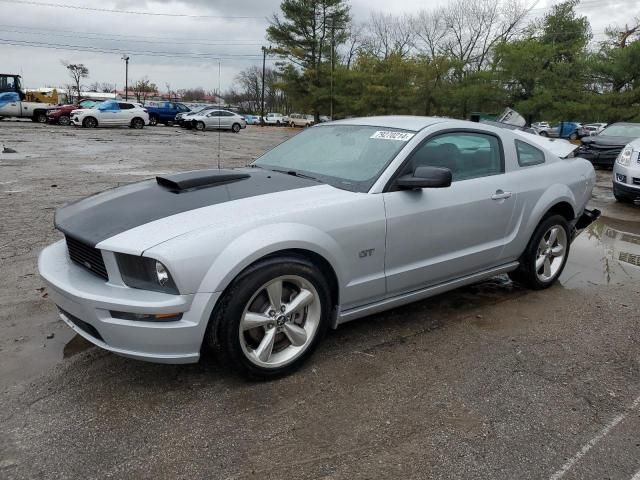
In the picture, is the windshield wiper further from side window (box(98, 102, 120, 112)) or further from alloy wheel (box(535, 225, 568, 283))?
side window (box(98, 102, 120, 112))

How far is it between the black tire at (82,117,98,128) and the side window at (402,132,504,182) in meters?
28.0

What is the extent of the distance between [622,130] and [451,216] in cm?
1398

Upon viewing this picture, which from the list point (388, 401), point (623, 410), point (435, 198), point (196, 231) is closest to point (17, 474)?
point (196, 231)

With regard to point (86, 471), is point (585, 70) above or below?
above

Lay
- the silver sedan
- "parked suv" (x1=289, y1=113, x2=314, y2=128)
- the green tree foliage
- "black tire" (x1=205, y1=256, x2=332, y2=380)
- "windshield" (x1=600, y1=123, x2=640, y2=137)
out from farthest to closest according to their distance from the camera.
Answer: "parked suv" (x1=289, y1=113, x2=314, y2=128), the green tree foliage, the silver sedan, "windshield" (x1=600, y1=123, x2=640, y2=137), "black tire" (x1=205, y1=256, x2=332, y2=380)

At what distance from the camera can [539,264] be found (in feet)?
15.0

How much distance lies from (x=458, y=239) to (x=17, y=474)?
291 centimetres

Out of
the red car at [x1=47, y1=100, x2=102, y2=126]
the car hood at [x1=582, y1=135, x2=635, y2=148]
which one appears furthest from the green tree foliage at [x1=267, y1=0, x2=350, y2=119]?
the car hood at [x1=582, y1=135, x2=635, y2=148]

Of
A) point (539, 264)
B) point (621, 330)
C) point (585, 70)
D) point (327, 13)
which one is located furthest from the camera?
point (327, 13)

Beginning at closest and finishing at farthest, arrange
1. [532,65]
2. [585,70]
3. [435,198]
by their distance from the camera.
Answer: [435,198] < [585,70] < [532,65]

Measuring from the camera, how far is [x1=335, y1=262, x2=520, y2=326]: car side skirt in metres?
3.26

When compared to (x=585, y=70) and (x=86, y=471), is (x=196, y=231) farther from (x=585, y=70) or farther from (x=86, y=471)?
(x=585, y=70)

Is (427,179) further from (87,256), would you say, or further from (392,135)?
(87,256)

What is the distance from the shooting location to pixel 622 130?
1485 centimetres
